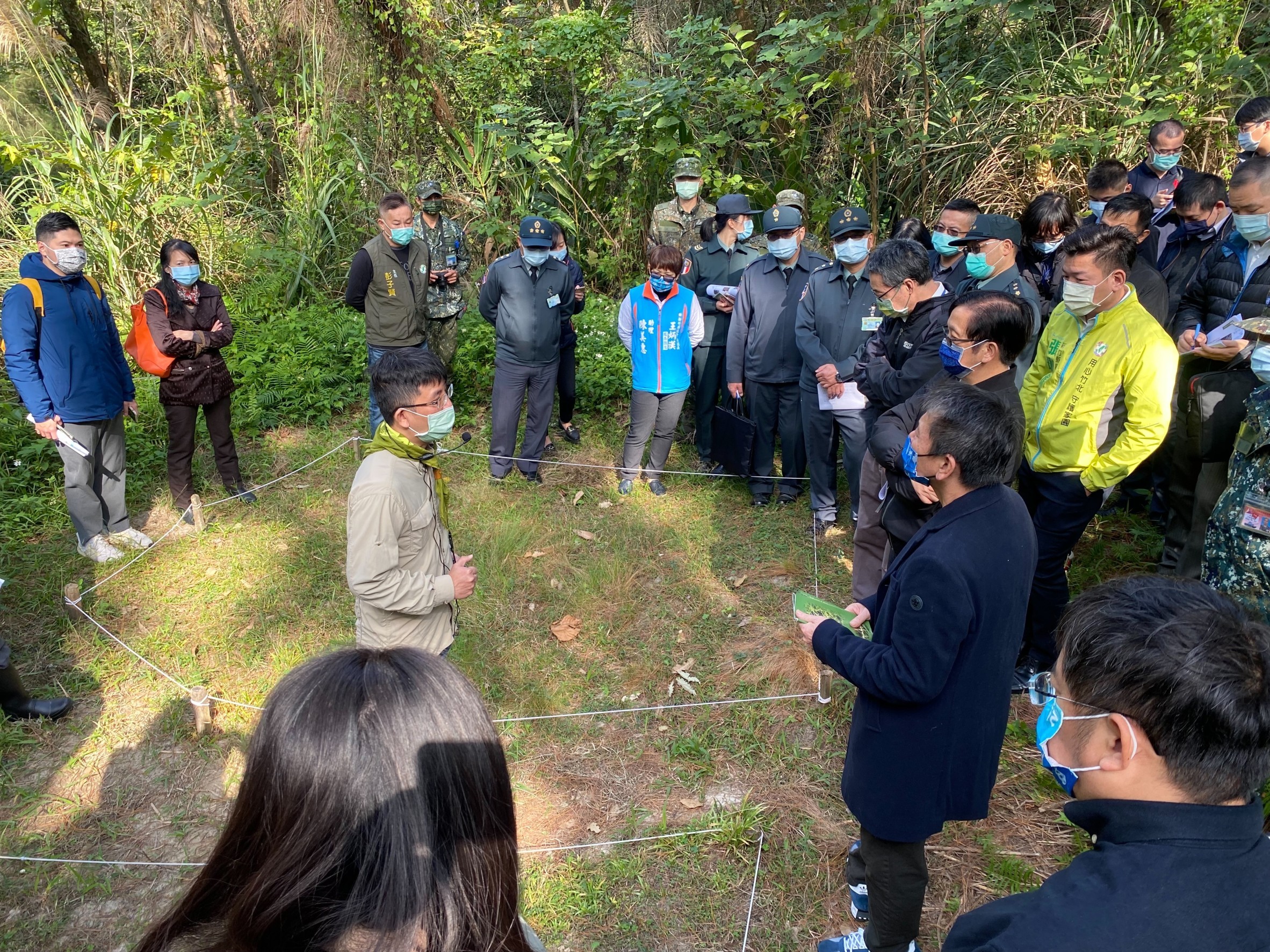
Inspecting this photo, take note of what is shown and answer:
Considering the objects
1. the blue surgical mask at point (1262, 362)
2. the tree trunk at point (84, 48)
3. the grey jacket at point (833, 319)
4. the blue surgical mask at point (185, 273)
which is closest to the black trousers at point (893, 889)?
the blue surgical mask at point (1262, 362)

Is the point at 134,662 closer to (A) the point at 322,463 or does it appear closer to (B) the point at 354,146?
(A) the point at 322,463

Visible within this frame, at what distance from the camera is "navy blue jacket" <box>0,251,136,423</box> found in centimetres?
501

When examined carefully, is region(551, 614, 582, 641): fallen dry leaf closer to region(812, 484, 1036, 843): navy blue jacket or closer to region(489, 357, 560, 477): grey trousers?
region(489, 357, 560, 477): grey trousers

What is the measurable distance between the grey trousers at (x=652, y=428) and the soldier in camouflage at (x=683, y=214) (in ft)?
6.06

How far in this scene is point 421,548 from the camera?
10.9ft

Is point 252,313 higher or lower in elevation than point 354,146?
lower

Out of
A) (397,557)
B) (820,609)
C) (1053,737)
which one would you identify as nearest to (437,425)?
(397,557)

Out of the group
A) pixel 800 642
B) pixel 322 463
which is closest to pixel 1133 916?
pixel 800 642

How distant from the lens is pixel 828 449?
6047 millimetres

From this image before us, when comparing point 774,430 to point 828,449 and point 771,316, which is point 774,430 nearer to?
point 828,449

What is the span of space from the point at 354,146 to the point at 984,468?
32.1 feet

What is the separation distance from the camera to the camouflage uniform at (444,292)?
7.46 meters

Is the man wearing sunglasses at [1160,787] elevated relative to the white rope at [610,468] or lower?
elevated

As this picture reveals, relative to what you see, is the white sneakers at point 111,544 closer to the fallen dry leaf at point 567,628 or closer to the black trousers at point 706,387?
the fallen dry leaf at point 567,628
